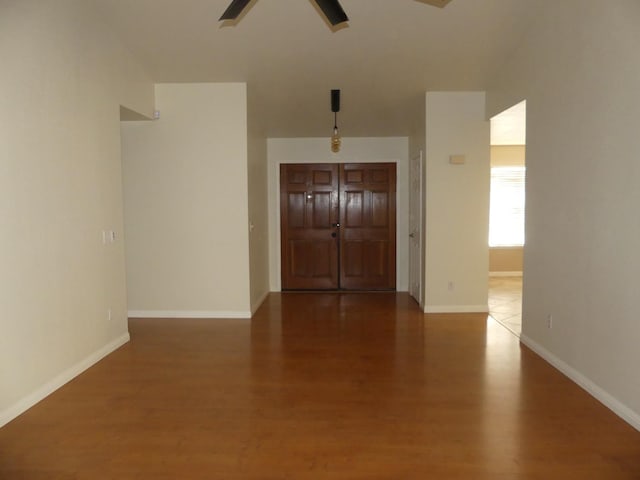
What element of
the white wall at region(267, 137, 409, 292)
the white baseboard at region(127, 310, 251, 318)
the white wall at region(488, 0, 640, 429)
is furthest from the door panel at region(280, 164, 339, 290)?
the white wall at region(488, 0, 640, 429)

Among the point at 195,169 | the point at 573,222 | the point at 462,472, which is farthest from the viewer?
the point at 195,169

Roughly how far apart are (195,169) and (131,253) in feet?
4.08

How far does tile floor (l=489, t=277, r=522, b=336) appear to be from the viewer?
211 inches

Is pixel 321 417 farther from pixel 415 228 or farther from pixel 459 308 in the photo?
pixel 415 228

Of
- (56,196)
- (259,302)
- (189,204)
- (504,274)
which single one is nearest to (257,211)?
(189,204)

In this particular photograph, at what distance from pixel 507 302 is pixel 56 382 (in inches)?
213

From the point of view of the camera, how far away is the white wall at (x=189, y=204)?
17.7 ft

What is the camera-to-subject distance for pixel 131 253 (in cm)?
555

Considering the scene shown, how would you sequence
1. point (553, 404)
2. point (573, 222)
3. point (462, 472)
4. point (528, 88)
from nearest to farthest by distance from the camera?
point (462, 472) → point (553, 404) → point (573, 222) → point (528, 88)

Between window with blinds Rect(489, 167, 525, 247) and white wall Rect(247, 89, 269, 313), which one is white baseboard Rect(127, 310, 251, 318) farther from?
window with blinds Rect(489, 167, 525, 247)

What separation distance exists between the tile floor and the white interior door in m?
0.98

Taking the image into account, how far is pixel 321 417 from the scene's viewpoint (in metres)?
2.97

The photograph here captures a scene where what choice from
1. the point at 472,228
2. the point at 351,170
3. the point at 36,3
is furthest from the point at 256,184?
the point at 36,3

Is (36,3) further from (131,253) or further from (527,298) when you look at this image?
(527,298)
